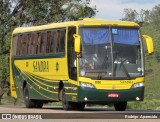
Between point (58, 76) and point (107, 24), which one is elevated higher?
point (107, 24)

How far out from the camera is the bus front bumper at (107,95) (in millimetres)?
23141

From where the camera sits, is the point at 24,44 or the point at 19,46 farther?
Result: the point at 19,46

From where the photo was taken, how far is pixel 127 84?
2330 centimetres

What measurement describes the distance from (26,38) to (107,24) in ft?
19.0

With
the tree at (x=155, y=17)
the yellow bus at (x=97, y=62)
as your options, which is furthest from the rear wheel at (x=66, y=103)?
the tree at (x=155, y=17)

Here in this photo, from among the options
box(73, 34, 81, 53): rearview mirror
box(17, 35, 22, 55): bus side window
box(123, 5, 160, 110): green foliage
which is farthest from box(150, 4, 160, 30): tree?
box(73, 34, 81, 53): rearview mirror

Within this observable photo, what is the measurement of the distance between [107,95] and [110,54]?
4.50ft

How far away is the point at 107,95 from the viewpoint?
23.2m

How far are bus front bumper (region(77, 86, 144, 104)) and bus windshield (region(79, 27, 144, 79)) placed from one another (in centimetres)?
47

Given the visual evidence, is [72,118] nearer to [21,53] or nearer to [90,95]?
[90,95]

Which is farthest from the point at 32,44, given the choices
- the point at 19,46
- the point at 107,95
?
the point at 107,95

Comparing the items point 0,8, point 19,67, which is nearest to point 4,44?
point 0,8

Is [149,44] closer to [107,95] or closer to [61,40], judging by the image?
[107,95]

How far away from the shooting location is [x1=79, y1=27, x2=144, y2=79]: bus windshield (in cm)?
2316
